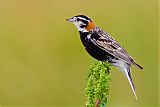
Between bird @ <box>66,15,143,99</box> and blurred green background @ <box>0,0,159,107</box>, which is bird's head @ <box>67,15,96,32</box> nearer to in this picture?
bird @ <box>66,15,143,99</box>

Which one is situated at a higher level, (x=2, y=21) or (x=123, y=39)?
(x=2, y=21)

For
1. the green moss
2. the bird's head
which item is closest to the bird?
the bird's head

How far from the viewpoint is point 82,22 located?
4477 millimetres

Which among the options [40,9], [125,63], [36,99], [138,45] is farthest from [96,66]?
[40,9]

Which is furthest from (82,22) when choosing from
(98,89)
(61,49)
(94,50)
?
(61,49)

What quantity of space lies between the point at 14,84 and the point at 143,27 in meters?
1.42

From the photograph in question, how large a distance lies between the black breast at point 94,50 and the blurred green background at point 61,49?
1.74 m

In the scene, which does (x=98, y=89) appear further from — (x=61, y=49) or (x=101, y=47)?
(x=61, y=49)

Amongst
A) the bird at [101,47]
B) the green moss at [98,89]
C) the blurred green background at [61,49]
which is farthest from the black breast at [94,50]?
the blurred green background at [61,49]

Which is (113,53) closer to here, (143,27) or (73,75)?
(73,75)

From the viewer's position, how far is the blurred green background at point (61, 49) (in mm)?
6836

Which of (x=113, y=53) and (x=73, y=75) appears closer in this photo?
(x=113, y=53)

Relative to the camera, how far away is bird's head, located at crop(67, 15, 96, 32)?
4.44 metres

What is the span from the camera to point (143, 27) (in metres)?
7.57
